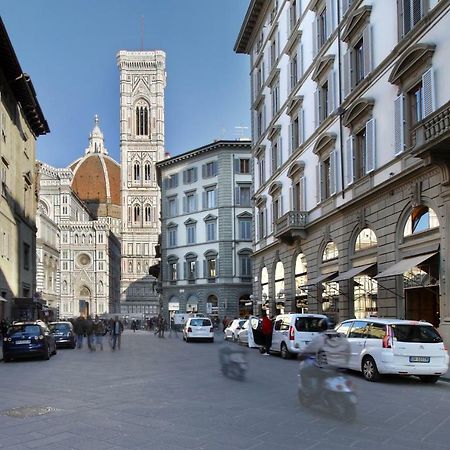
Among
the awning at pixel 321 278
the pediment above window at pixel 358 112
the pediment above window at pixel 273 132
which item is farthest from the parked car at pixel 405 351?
the pediment above window at pixel 273 132

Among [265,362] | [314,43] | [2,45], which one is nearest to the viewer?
[265,362]

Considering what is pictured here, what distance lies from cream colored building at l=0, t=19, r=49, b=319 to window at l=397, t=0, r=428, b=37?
840 inches

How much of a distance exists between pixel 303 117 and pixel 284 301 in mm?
11618

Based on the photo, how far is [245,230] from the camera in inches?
2621

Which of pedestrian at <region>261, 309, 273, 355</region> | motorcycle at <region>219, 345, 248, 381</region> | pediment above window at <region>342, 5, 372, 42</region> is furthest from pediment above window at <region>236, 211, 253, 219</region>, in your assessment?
motorcycle at <region>219, 345, 248, 381</region>

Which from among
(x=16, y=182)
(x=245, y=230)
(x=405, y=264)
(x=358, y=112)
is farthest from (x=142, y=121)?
(x=405, y=264)

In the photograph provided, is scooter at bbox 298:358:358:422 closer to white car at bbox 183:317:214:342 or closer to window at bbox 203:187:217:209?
white car at bbox 183:317:214:342

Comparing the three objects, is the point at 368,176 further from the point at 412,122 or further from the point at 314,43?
the point at 314,43

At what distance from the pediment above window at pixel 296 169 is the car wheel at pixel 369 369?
20.5m

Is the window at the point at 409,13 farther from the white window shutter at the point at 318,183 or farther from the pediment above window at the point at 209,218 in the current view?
the pediment above window at the point at 209,218

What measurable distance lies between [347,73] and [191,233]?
42.8m

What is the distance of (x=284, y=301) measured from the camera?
40062 mm

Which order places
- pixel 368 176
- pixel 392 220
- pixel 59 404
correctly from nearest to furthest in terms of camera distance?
pixel 59 404 → pixel 392 220 → pixel 368 176

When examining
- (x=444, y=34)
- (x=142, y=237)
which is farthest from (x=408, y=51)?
(x=142, y=237)
